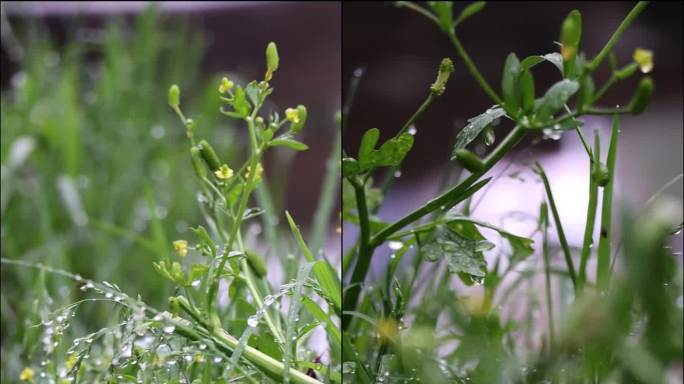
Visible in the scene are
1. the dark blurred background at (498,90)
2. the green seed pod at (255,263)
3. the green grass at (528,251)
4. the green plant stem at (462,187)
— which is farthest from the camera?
the dark blurred background at (498,90)

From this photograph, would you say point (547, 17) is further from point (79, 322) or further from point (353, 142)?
point (79, 322)

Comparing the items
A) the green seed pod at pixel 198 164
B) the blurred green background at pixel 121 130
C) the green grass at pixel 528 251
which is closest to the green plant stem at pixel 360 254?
the green grass at pixel 528 251

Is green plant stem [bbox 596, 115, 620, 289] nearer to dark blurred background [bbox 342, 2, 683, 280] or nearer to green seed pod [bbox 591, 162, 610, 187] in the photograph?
green seed pod [bbox 591, 162, 610, 187]

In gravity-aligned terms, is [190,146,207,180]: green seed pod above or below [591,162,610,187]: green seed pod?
below

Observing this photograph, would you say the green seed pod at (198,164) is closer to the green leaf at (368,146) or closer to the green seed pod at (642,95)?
the green leaf at (368,146)

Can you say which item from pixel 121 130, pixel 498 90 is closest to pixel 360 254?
pixel 498 90

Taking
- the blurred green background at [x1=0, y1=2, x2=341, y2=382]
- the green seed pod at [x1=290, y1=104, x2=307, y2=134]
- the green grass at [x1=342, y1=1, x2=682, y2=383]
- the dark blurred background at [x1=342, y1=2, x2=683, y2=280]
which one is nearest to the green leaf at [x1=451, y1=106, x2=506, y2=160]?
the green grass at [x1=342, y1=1, x2=682, y2=383]

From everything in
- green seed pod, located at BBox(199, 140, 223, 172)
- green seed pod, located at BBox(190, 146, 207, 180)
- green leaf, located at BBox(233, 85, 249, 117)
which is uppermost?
green leaf, located at BBox(233, 85, 249, 117)

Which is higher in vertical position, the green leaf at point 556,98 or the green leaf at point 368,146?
the green leaf at point 556,98
